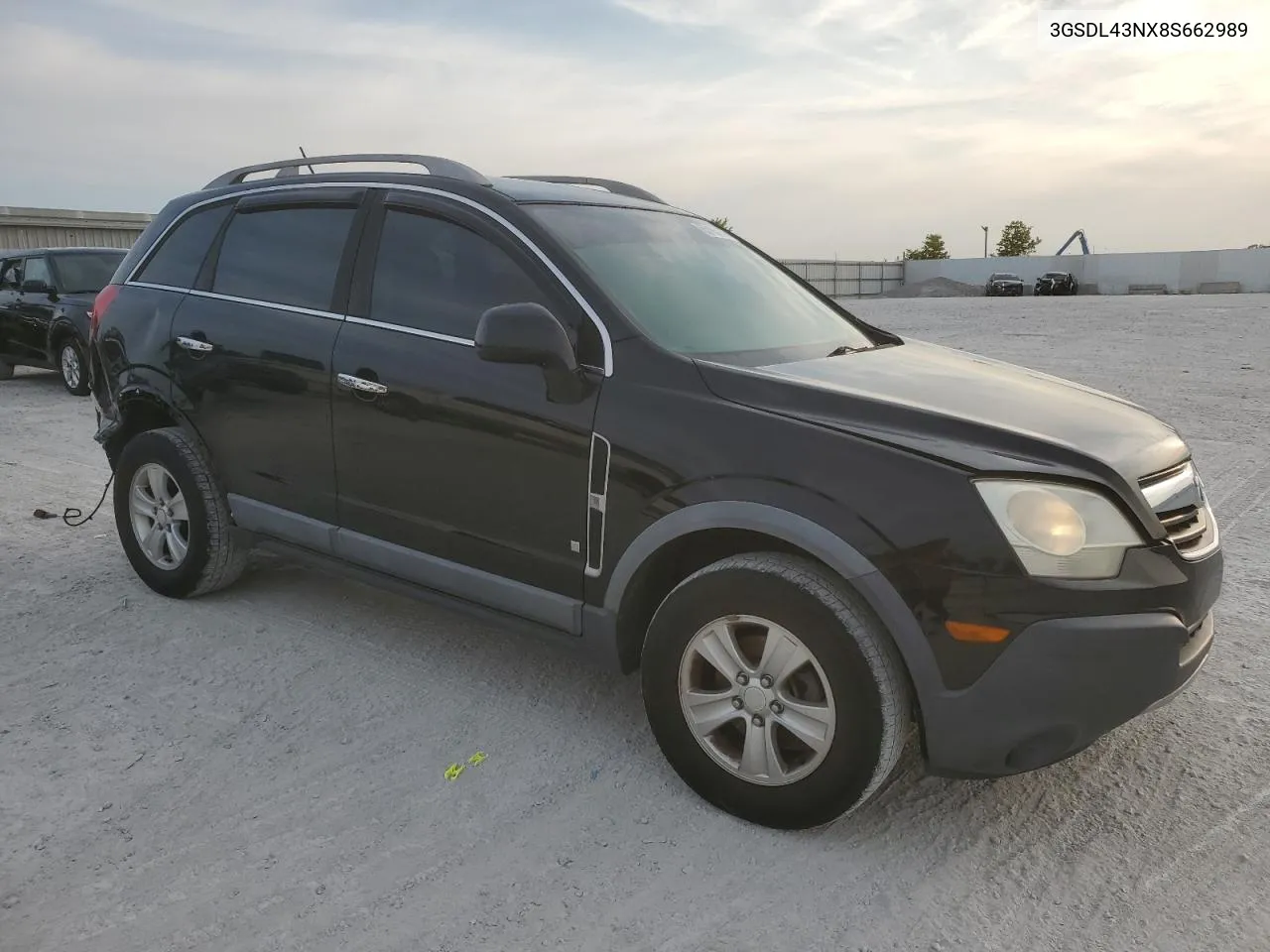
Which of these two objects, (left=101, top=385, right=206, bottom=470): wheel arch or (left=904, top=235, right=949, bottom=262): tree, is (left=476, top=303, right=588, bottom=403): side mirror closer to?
(left=101, top=385, right=206, bottom=470): wheel arch

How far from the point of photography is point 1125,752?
3.30 meters

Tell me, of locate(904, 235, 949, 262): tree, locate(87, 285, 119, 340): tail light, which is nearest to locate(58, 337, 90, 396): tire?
locate(87, 285, 119, 340): tail light

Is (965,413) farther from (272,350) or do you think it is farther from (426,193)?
(272,350)

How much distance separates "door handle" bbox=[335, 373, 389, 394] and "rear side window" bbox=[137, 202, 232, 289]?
1297mm

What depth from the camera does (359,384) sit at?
374 centimetres

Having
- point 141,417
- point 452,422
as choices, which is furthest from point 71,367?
point 452,422

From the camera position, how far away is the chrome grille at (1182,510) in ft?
9.14

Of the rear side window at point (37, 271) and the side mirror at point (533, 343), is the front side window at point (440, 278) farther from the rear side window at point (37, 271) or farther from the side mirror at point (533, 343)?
the rear side window at point (37, 271)

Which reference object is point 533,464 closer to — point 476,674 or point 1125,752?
point 476,674

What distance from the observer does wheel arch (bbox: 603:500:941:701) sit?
2648 millimetres

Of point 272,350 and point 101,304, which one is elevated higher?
point 101,304

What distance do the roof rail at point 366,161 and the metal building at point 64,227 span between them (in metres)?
20.9

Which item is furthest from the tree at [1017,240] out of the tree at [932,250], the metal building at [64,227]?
the metal building at [64,227]

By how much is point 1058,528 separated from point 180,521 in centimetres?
378
